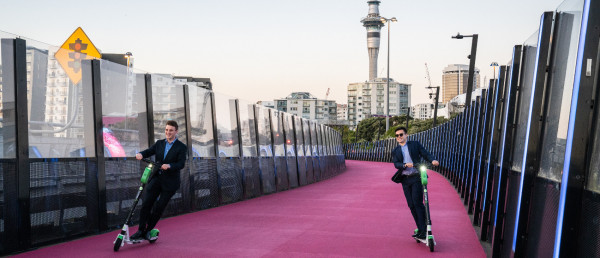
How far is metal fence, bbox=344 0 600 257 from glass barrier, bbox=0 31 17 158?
6293mm

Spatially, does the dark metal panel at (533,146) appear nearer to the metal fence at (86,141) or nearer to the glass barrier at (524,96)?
the glass barrier at (524,96)

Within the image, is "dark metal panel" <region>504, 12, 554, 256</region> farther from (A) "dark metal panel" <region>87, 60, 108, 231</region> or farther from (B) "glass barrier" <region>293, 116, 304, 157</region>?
(B) "glass barrier" <region>293, 116, 304, 157</region>

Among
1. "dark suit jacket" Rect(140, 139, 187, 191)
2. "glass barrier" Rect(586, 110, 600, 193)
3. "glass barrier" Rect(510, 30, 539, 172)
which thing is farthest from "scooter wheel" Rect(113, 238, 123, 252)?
"glass barrier" Rect(586, 110, 600, 193)

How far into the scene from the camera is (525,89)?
789 cm

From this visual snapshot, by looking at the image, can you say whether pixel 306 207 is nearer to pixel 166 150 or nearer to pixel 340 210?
pixel 340 210

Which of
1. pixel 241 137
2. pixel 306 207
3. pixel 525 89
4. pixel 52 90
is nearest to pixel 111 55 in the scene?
pixel 241 137

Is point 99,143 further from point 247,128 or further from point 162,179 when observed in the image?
point 247,128

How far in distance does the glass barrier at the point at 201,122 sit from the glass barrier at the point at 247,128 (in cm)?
249

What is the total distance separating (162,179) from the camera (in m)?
9.23

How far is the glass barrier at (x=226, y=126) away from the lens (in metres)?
16.3

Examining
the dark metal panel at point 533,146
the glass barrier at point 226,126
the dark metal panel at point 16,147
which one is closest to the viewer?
the dark metal panel at point 533,146

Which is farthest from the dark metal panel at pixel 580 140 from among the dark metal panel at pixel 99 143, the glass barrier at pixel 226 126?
the glass barrier at pixel 226 126

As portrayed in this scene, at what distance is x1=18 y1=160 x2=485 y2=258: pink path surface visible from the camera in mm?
8656

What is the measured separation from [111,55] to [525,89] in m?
17.0
